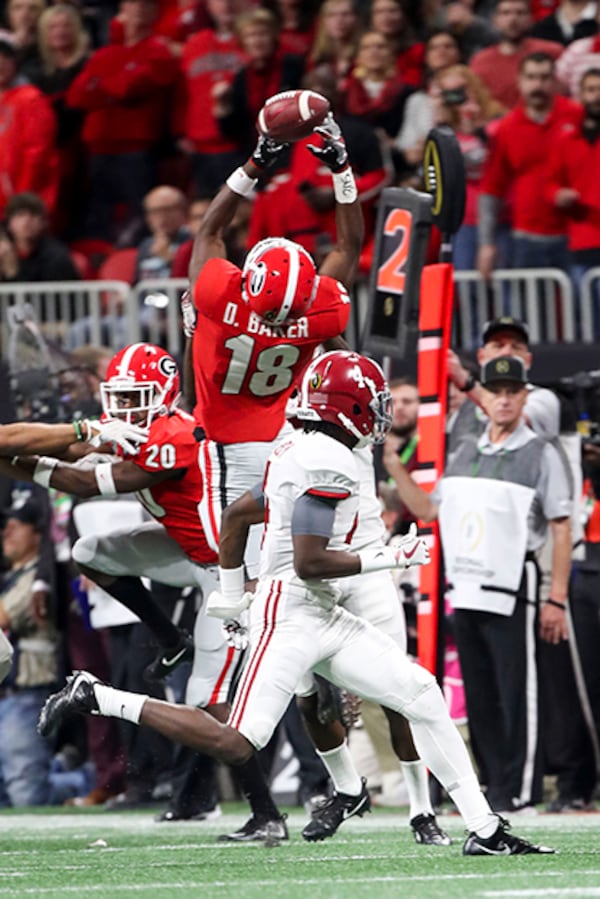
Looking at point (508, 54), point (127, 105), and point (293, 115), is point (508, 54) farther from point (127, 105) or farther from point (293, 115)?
point (293, 115)

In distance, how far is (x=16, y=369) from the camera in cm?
1109

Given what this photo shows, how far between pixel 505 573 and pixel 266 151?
2.55 m

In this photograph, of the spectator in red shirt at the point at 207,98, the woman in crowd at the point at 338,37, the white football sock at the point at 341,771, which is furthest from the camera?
the spectator in red shirt at the point at 207,98

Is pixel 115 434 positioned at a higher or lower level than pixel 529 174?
lower

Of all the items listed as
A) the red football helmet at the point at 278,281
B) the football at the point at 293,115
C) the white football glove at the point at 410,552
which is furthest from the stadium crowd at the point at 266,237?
the white football glove at the point at 410,552

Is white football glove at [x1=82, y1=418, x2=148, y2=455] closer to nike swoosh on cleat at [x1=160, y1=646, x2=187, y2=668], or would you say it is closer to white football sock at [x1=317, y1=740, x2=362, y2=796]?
nike swoosh on cleat at [x1=160, y1=646, x2=187, y2=668]

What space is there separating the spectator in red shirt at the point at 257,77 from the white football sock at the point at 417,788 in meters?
6.42

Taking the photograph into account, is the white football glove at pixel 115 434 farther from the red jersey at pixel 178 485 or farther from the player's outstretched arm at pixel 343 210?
the player's outstretched arm at pixel 343 210

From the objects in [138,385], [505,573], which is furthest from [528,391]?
[138,385]

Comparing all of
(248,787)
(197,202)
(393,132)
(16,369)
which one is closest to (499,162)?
(393,132)

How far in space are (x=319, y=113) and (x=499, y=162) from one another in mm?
4204

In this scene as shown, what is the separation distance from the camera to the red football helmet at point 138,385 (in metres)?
8.00

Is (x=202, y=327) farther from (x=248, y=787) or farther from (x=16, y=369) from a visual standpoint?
(x=16, y=369)

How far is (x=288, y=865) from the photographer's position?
6.59 meters
